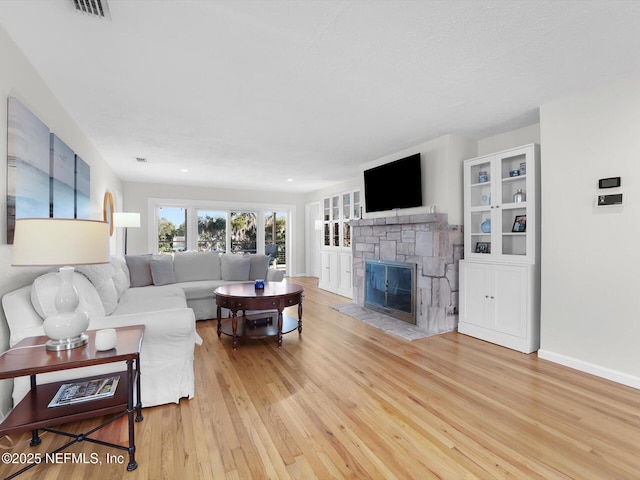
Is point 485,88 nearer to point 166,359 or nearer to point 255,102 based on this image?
point 255,102

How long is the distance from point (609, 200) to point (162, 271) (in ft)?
16.4

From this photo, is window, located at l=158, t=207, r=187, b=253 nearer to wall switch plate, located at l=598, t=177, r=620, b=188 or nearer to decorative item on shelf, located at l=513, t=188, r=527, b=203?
decorative item on shelf, located at l=513, t=188, r=527, b=203

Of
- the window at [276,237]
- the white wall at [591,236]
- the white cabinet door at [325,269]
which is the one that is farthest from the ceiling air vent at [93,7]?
the window at [276,237]

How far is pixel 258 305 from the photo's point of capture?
10.3 feet

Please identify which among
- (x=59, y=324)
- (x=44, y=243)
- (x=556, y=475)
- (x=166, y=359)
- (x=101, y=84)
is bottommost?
(x=556, y=475)

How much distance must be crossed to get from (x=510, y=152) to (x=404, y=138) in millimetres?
1188

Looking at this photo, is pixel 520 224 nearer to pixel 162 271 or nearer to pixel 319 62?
pixel 319 62

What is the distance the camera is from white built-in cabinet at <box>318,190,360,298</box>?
6.11 m

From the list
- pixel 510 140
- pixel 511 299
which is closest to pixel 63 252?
pixel 511 299

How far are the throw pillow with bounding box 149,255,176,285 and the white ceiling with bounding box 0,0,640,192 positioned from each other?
1.70 m

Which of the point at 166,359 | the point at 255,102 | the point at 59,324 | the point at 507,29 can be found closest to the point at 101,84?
the point at 255,102

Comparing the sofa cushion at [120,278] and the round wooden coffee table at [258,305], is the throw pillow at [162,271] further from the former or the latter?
the round wooden coffee table at [258,305]

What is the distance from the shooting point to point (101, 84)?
8.18ft

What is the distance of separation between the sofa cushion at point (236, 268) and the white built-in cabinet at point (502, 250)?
9.96 ft
